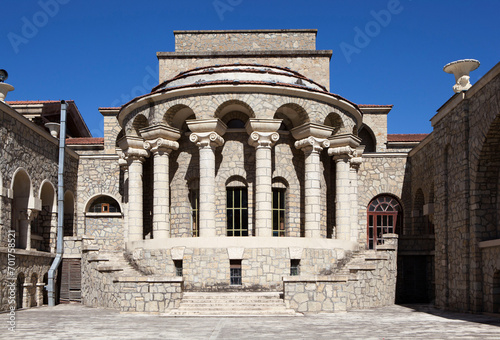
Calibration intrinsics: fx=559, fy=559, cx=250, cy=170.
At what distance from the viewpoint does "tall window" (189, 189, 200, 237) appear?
21547 millimetres

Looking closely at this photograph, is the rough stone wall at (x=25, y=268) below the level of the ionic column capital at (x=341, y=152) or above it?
below

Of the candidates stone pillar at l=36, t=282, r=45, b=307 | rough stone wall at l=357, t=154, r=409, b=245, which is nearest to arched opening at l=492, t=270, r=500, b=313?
rough stone wall at l=357, t=154, r=409, b=245

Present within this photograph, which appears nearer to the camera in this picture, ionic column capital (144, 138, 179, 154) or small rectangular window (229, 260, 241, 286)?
small rectangular window (229, 260, 241, 286)

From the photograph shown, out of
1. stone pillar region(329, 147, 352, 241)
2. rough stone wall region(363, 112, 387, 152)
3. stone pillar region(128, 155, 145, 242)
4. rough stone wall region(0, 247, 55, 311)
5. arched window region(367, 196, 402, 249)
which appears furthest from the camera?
rough stone wall region(363, 112, 387, 152)

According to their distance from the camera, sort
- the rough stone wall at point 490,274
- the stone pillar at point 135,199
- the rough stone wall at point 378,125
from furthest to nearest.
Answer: the rough stone wall at point 378,125
the stone pillar at point 135,199
the rough stone wall at point 490,274

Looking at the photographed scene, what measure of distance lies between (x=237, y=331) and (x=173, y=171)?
1037 centimetres

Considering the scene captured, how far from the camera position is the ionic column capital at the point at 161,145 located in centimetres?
2078

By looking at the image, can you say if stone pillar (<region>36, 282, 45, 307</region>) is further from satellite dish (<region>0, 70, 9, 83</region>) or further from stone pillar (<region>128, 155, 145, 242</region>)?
satellite dish (<region>0, 70, 9, 83</region>)

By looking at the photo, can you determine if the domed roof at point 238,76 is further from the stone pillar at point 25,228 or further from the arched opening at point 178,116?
the stone pillar at point 25,228

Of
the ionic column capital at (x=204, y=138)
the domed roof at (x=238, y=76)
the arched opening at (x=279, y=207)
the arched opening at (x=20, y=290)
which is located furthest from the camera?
the arched opening at (x=279, y=207)

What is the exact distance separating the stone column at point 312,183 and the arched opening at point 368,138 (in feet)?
36.1

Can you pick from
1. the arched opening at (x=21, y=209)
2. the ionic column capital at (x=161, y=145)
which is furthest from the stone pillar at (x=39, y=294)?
the ionic column capital at (x=161, y=145)

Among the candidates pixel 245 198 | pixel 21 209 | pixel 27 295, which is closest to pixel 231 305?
pixel 245 198

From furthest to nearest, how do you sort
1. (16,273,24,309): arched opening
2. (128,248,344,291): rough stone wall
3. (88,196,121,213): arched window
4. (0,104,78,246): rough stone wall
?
(88,196,121,213): arched window → (16,273,24,309): arched opening → (128,248,344,291): rough stone wall → (0,104,78,246): rough stone wall
